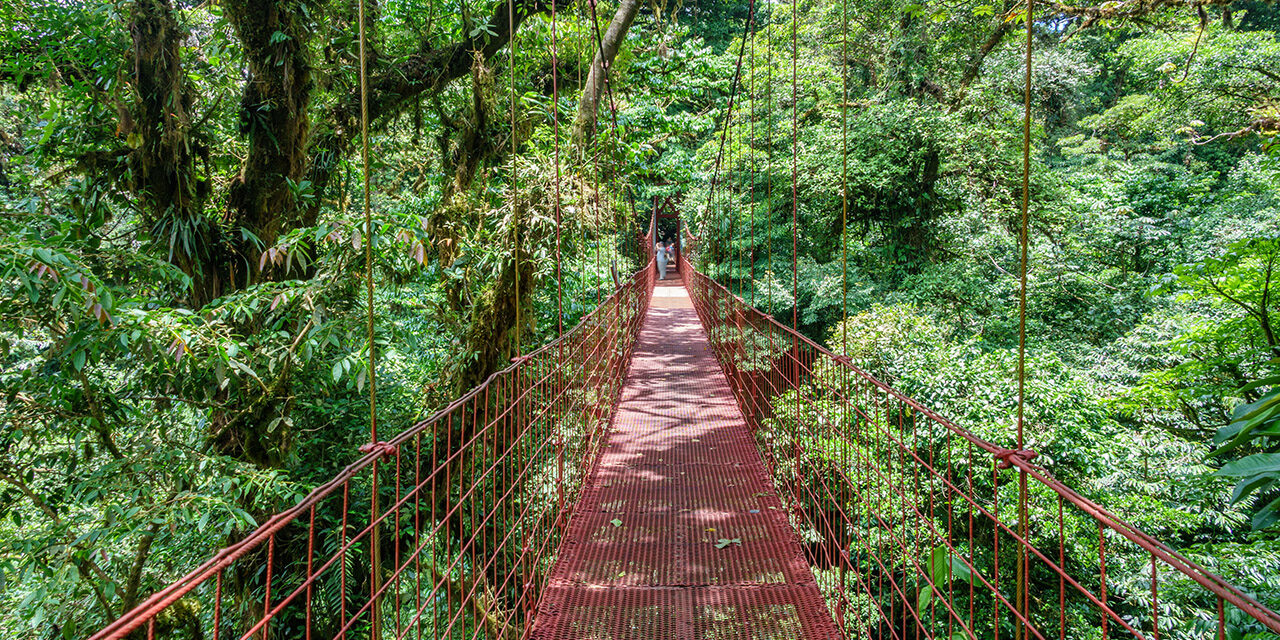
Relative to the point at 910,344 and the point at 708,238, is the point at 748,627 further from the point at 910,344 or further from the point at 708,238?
the point at 708,238

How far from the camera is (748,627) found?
1777 mm

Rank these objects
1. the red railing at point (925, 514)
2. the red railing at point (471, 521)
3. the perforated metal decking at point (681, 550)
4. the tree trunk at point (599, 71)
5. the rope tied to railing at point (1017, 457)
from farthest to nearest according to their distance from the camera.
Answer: the tree trunk at point (599, 71) < the red railing at point (925, 514) < the perforated metal decking at point (681, 550) < the red railing at point (471, 521) < the rope tied to railing at point (1017, 457)

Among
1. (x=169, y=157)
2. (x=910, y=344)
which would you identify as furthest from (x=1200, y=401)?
(x=169, y=157)

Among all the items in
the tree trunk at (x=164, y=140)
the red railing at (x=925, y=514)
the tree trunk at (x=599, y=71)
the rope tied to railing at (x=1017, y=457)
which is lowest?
the red railing at (x=925, y=514)

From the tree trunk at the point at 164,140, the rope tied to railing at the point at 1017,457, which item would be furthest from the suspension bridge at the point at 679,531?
the tree trunk at the point at 164,140

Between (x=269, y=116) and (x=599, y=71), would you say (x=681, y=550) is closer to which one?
(x=269, y=116)

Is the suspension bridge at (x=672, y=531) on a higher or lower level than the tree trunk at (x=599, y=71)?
lower

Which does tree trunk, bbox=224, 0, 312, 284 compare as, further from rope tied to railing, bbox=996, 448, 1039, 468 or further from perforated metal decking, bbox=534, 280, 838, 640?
rope tied to railing, bbox=996, 448, 1039, 468

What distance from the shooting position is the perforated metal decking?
1812 mm

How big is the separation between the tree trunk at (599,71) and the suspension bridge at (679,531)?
4.18 feet

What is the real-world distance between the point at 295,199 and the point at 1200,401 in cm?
707

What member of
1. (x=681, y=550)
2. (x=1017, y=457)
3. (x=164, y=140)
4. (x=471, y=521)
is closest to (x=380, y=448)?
Result: (x=471, y=521)

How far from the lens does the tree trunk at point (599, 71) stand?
428 centimetres

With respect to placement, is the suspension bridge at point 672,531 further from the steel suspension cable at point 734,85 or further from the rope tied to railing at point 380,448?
the steel suspension cable at point 734,85
